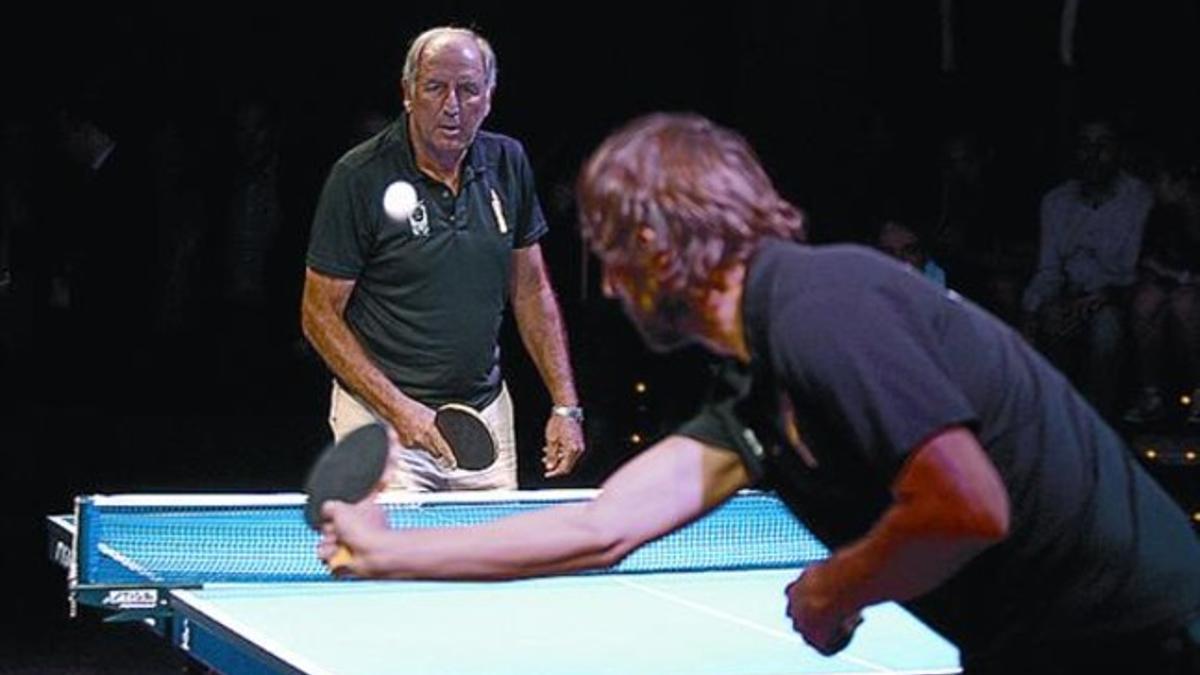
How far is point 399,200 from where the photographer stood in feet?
25.3

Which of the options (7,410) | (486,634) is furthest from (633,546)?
(7,410)

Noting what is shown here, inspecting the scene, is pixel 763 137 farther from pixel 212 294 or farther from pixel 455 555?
pixel 455 555

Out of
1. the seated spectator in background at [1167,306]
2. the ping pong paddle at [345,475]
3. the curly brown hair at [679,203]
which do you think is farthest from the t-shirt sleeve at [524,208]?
the seated spectator in background at [1167,306]

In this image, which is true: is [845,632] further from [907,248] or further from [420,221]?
[907,248]

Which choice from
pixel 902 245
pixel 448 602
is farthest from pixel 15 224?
pixel 448 602

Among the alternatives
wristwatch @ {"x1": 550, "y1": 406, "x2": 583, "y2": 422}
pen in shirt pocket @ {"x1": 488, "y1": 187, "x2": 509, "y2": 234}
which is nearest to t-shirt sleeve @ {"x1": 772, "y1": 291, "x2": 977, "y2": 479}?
pen in shirt pocket @ {"x1": 488, "y1": 187, "x2": 509, "y2": 234}

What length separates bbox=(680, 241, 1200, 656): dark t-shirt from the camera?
390 centimetres

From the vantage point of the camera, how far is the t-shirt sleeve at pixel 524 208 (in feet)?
26.3

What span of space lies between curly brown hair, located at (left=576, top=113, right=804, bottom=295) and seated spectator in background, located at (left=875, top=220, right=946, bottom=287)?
26.5 feet

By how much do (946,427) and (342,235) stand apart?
158 inches

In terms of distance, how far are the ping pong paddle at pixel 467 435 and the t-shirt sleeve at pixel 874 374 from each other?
3834 mm

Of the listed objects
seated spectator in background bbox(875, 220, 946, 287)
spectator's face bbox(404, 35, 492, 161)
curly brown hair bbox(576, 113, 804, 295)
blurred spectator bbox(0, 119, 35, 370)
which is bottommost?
blurred spectator bbox(0, 119, 35, 370)

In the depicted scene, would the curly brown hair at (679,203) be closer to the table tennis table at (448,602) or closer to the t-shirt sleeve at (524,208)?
the table tennis table at (448,602)

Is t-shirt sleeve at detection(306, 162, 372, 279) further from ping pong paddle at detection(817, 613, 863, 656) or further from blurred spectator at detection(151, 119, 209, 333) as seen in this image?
blurred spectator at detection(151, 119, 209, 333)
